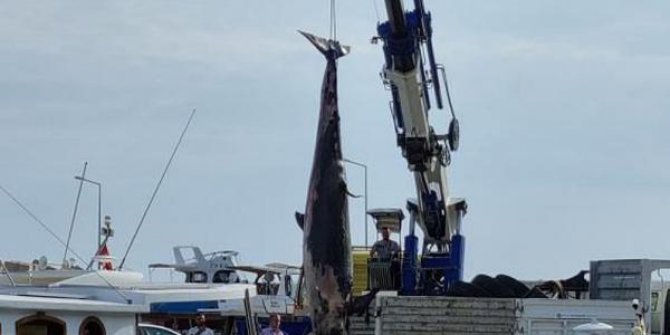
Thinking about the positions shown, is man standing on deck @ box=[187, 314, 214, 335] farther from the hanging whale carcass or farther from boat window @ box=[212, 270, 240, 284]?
boat window @ box=[212, 270, 240, 284]

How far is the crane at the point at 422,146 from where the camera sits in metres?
25.1

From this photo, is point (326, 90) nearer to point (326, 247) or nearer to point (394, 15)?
point (326, 247)

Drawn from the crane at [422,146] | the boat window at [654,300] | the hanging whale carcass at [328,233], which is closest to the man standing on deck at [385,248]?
the crane at [422,146]

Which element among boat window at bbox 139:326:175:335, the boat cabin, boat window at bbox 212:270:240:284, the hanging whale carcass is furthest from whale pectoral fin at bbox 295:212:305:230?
boat window at bbox 212:270:240:284

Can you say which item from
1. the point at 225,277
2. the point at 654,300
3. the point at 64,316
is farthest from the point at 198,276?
the point at 64,316

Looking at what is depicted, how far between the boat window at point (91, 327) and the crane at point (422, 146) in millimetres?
8410

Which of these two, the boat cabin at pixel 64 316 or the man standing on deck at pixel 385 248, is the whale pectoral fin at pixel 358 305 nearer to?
the boat cabin at pixel 64 316

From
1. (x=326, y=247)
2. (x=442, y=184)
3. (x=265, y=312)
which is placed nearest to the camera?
(x=326, y=247)

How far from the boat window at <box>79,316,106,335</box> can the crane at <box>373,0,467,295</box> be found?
8.41 m

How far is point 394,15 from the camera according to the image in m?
25.0

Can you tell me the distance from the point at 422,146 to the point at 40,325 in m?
11.0

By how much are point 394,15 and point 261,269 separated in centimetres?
1133

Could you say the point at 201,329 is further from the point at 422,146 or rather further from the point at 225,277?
the point at 225,277

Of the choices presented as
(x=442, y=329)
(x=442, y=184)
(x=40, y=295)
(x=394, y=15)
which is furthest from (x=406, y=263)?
(x=40, y=295)
